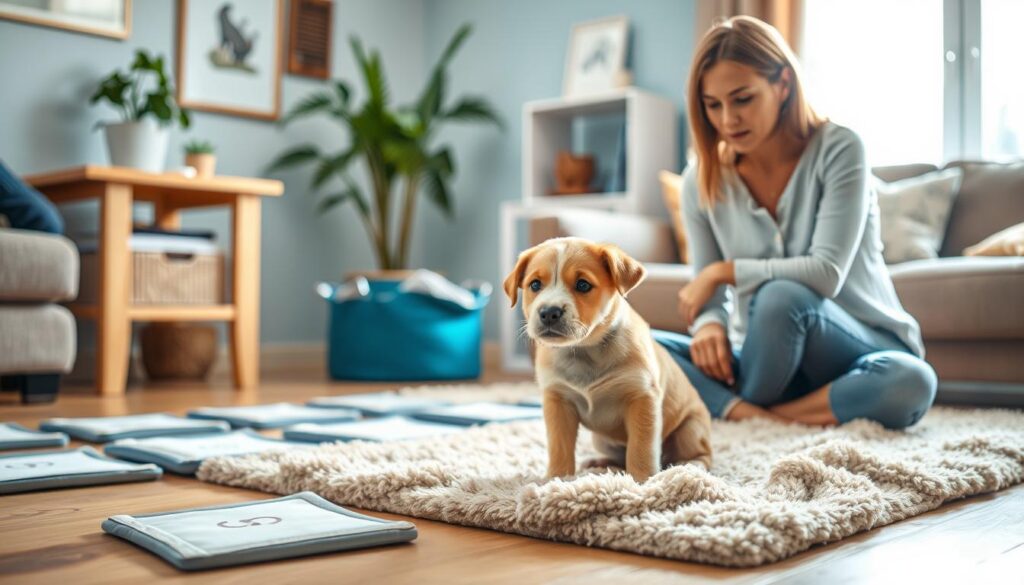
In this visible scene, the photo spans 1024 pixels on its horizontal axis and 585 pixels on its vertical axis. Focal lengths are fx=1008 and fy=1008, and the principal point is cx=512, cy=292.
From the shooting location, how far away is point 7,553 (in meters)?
1.13

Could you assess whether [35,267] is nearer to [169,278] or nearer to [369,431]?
[169,278]

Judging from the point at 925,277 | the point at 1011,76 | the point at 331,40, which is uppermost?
the point at 331,40

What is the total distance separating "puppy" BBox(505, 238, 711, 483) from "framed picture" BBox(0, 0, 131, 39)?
327cm

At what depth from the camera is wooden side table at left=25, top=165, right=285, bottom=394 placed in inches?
129

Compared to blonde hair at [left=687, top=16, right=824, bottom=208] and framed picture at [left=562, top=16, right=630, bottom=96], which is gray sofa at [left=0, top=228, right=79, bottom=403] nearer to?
blonde hair at [left=687, top=16, right=824, bottom=208]

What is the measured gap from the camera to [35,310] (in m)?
2.92

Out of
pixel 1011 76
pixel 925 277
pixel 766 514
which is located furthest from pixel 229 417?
pixel 1011 76

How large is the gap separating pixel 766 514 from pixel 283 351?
393 cm

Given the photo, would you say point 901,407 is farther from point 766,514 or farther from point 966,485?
point 766,514

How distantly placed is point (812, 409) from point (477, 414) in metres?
0.78

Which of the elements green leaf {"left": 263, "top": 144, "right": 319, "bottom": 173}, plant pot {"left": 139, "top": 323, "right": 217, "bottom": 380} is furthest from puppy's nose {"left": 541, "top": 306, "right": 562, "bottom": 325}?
green leaf {"left": 263, "top": 144, "right": 319, "bottom": 173}

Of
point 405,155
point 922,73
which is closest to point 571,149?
point 405,155

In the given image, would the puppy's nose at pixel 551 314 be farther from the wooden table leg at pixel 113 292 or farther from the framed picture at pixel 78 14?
the framed picture at pixel 78 14

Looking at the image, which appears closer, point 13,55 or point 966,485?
point 966,485
